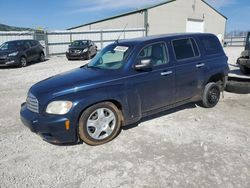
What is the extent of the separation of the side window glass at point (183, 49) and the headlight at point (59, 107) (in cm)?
242

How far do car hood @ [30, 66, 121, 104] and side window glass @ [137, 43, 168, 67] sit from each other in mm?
813

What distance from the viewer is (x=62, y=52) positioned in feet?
73.9

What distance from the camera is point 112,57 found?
477 centimetres

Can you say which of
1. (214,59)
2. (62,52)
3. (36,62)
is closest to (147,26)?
(62,52)

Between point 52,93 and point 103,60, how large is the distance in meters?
1.51

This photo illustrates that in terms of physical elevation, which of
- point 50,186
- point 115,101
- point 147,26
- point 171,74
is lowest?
point 50,186

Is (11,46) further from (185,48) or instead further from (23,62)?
(185,48)

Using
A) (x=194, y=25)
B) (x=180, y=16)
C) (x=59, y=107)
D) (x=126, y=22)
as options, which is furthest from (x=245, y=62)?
(x=194, y=25)

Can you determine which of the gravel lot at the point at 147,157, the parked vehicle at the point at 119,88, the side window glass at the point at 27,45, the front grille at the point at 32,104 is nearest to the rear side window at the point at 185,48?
the parked vehicle at the point at 119,88

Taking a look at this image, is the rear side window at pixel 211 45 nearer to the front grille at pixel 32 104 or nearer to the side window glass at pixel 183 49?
the side window glass at pixel 183 49

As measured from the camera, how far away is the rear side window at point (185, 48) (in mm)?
4887

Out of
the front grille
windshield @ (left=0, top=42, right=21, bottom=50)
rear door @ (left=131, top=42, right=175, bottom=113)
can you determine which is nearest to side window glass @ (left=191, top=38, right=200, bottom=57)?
rear door @ (left=131, top=42, right=175, bottom=113)

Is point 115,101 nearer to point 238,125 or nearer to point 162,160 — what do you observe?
point 162,160

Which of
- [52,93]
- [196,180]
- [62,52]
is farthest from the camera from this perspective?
[62,52]
